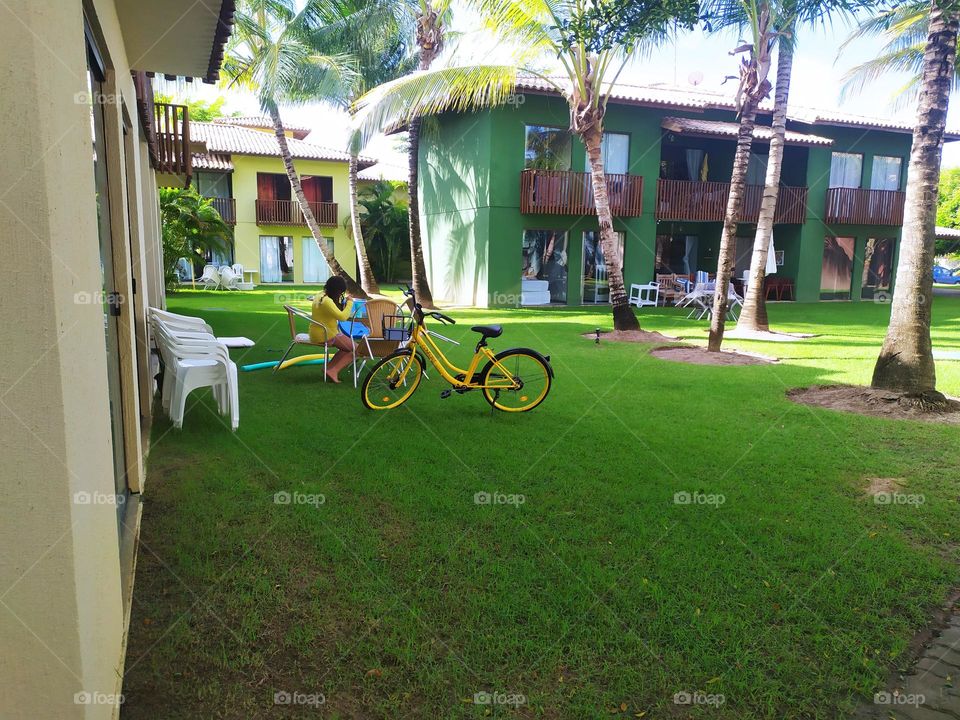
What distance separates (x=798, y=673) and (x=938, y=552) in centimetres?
177

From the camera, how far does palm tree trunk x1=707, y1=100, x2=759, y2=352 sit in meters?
11.5


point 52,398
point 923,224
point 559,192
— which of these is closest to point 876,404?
point 923,224

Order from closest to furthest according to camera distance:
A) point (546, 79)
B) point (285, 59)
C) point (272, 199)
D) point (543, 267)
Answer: point (546, 79), point (285, 59), point (543, 267), point (272, 199)

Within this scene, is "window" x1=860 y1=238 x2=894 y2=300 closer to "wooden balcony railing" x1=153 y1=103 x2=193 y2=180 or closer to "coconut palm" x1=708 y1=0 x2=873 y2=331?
"coconut palm" x1=708 y1=0 x2=873 y2=331

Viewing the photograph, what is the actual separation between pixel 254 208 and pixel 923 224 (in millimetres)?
27118

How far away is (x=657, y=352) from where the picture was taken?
1180 cm

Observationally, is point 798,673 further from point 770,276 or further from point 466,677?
point 770,276

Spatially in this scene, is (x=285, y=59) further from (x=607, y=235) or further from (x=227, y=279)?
(x=607, y=235)

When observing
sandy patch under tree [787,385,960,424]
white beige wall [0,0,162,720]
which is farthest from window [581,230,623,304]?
white beige wall [0,0,162,720]

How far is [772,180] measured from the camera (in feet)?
42.2

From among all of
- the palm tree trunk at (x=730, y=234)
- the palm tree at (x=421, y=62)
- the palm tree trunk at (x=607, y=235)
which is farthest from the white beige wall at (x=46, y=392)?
the palm tree at (x=421, y=62)

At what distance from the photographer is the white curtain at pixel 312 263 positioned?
1231 inches

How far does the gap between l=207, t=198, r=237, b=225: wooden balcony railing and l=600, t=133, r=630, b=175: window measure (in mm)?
16117

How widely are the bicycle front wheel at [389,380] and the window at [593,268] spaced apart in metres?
14.5
